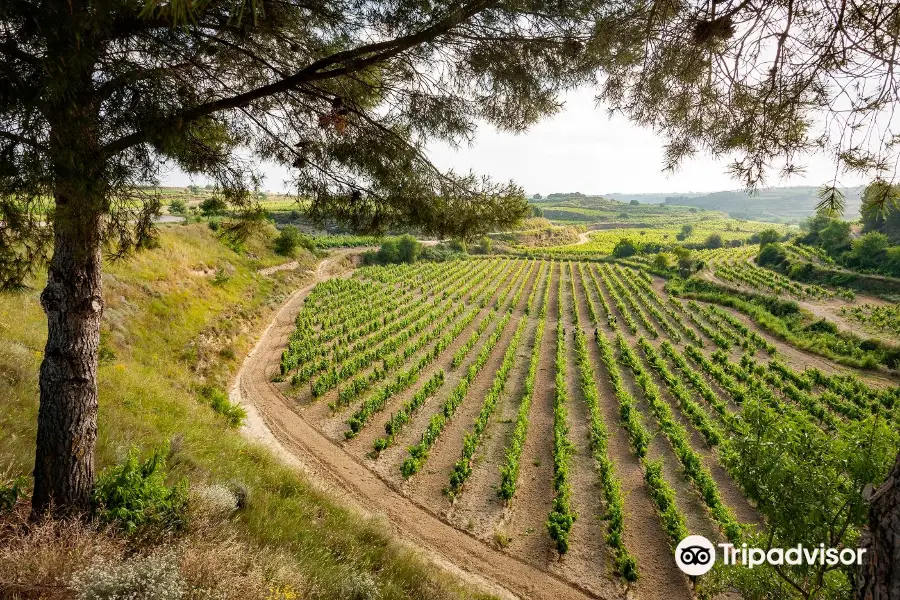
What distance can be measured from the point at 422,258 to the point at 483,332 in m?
31.0

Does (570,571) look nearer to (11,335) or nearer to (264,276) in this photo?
(11,335)

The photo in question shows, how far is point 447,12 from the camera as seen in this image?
410 centimetres

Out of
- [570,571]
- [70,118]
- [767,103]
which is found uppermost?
[767,103]

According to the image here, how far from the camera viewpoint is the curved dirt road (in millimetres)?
9312

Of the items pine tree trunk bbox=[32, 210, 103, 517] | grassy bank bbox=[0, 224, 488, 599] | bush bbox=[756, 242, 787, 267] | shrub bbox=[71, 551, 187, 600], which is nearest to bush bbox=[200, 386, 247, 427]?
grassy bank bbox=[0, 224, 488, 599]

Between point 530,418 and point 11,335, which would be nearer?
point 11,335

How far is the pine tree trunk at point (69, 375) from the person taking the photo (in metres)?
3.81

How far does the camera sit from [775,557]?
5621 millimetres

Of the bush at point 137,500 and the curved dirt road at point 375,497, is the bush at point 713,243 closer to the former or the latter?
the curved dirt road at point 375,497

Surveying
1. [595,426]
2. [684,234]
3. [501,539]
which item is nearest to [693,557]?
[501,539]

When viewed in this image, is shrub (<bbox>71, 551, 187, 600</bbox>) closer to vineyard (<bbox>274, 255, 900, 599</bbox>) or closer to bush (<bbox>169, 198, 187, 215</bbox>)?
vineyard (<bbox>274, 255, 900, 599</bbox>)

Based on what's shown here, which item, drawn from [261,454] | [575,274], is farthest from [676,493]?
[575,274]

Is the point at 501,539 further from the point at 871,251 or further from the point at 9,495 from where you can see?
the point at 871,251

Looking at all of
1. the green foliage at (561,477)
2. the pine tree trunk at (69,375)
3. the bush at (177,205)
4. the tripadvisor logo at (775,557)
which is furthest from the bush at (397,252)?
the pine tree trunk at (69,375)
